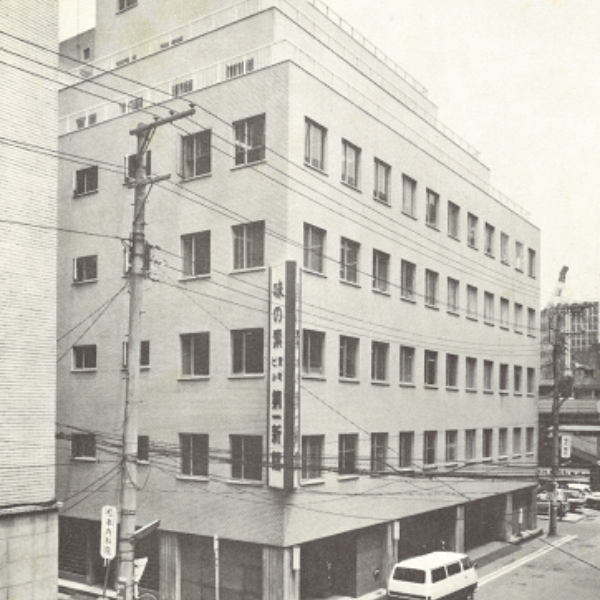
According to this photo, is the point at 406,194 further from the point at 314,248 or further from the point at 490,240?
the point at 490,240

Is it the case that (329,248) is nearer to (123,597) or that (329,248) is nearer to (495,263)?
(123,597)

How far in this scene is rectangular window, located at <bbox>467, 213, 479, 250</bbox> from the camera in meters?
40.9

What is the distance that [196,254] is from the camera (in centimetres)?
2873

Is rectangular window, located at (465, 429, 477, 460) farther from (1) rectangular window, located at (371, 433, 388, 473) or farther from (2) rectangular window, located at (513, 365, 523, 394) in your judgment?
(1) rectangular window, located at (371, 433, 388, 473)

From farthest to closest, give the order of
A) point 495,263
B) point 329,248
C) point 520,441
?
point 520,441, point 495,263, point 329,248

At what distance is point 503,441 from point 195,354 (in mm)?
23457

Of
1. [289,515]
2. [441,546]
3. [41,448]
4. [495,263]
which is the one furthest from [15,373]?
[495,263]

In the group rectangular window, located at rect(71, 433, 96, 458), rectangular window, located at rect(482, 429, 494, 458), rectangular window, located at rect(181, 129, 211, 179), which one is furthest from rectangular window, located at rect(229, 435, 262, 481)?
rectangular window, located at rect(482, 429, 494, 458)

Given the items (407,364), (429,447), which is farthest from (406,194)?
(429,447)

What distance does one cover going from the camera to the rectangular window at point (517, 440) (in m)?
46.6

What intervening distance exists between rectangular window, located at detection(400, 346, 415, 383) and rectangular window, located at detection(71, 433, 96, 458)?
1305 centimetres

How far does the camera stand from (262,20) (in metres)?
30.6

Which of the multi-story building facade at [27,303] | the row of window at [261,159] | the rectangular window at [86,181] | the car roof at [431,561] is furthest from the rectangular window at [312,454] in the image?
the rectangular window at [86,181]

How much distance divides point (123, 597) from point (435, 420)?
77.3ft
